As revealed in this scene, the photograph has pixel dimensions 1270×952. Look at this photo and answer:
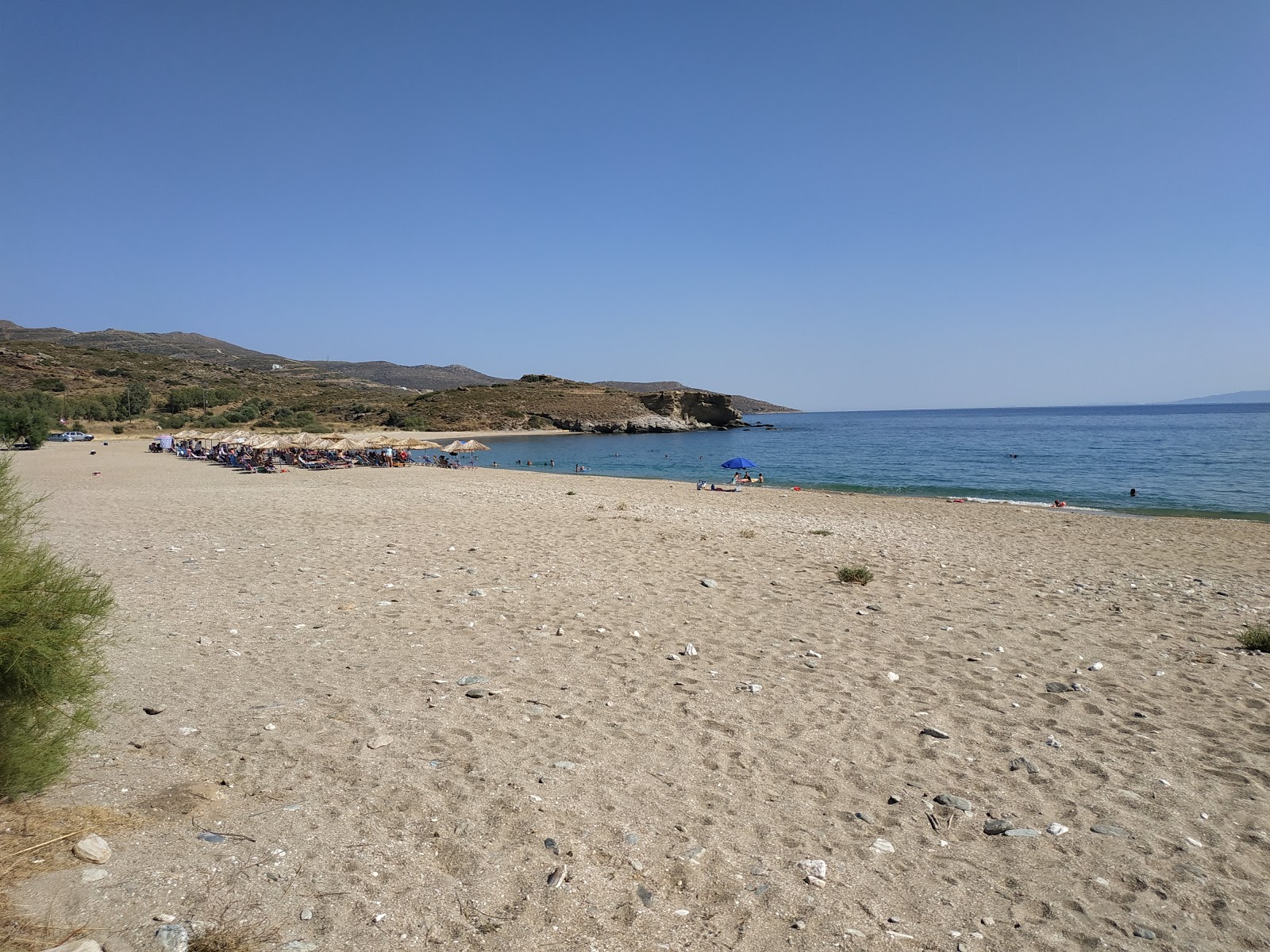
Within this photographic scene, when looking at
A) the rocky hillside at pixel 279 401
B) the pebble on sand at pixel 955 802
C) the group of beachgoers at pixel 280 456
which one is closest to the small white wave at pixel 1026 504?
the pebble on sand at pixel 955 802

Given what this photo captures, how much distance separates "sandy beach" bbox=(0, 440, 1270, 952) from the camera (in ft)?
9.87

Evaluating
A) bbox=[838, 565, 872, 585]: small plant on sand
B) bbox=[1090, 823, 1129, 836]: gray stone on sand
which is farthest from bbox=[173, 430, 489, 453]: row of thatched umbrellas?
bbox=[1090, 823, 1129, 836]: gray stone on sand

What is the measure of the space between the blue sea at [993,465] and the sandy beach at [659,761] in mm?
19515

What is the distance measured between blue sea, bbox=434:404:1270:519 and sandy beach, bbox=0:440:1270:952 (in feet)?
64.0

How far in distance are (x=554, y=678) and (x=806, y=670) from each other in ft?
7.78

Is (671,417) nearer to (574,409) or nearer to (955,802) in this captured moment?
(574,409)

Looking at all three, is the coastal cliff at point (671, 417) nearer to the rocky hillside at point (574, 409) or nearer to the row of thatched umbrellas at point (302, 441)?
the rocky hillside at point (574, 409)

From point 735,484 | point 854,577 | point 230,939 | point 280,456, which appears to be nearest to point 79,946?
point 230,939

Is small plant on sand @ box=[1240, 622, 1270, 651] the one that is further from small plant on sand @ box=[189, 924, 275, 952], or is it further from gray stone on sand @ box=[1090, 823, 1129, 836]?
small plant on sand @ box=[189, 924, 275, 952]

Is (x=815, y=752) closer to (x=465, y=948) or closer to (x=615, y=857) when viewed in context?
(x=615, y=857)

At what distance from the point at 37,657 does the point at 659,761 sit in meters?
3.43

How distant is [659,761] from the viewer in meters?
4.48

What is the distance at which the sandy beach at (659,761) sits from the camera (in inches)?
118

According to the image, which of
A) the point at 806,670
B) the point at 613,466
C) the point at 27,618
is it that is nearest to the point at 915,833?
the point at 806,670
